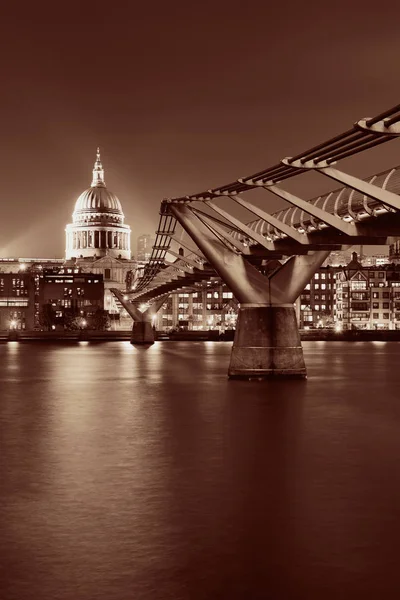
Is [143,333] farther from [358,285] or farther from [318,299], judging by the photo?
[318,299]

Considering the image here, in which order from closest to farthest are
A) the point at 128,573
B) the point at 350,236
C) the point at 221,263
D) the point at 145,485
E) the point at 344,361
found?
the point at 128,573 < the point at 145,485 < the point at 350,236 < the point at 221,263 < the point at 344,361

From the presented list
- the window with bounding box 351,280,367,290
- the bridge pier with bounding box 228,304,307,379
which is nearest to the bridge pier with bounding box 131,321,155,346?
the window with bounding box 351,280,367,290

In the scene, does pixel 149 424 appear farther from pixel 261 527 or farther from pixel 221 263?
pixel 261 527

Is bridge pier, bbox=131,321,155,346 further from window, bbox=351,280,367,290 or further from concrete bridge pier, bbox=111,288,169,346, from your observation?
window, bbox=351,280,367,290

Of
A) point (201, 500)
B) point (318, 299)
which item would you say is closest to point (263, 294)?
point (201, 500)

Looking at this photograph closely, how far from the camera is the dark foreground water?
39.3ft

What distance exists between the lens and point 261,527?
14703 mm

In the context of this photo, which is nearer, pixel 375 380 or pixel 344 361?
pixel 375 380

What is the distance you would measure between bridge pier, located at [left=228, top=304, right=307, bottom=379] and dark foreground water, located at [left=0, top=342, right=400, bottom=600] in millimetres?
5922

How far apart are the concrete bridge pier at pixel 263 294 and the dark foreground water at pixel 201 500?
598 centimetres

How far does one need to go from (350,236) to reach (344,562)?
83.9 feet

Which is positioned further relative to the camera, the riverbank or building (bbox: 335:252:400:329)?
building (bbox: 335:252:400:329)

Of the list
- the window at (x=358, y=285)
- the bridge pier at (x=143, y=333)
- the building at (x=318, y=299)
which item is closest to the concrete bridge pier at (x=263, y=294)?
the bridge pier at (x=143, y=333)

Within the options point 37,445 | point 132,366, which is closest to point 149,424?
point 37,445
